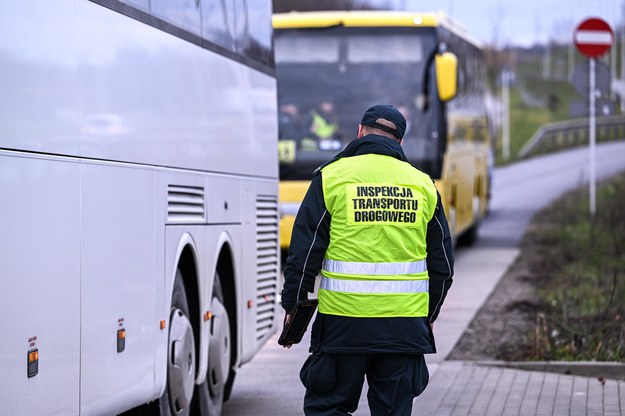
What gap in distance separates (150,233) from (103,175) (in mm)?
888

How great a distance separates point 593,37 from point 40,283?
17.7 meters

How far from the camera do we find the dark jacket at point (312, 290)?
6484mm

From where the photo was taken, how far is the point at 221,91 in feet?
30.0

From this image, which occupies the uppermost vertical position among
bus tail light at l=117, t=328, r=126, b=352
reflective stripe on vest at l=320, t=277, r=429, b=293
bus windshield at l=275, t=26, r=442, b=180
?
bus windshield at l=275, t=26, r=442, b=180

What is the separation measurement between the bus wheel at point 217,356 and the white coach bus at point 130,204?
0.06 feet

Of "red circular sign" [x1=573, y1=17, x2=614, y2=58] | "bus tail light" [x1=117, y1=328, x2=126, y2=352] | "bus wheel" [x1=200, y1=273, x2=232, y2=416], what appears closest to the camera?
"bus tail light" [x1=117, y1=328, x2=126, y2=352]

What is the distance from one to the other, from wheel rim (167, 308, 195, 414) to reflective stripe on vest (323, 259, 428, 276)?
1.57 metres

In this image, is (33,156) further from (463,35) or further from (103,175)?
(463,35)

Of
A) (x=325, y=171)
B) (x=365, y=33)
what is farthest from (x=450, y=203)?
(x=325, y=171)

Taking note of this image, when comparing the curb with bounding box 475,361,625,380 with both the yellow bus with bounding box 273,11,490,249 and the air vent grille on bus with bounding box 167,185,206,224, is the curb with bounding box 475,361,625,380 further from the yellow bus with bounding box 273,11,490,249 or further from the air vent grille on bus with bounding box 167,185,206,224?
the yellow bus with bounding box 273,11,490,249

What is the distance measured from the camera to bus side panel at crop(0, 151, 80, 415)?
17.0ft

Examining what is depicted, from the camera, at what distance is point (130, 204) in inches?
271

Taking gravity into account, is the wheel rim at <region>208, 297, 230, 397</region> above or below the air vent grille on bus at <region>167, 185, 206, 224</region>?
below

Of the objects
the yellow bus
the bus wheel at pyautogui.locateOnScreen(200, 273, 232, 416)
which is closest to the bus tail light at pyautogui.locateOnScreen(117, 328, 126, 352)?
the bus wheel at pyautogui.locateOnScreen(200, 273, 232, 416)
